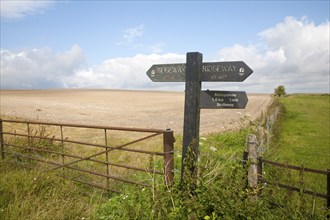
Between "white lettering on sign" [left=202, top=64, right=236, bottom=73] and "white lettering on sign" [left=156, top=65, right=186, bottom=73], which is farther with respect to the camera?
"white lettering on sign" [left=156, top=65, right=186, bottom=73]

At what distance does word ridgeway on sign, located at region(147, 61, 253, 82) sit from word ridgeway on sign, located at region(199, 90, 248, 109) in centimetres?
22

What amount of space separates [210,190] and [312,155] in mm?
8183

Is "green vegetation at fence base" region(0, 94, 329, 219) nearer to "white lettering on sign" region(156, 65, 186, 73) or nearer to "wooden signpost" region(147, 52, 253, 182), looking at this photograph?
"wooden signpost" region(147, 52, 253, 182)

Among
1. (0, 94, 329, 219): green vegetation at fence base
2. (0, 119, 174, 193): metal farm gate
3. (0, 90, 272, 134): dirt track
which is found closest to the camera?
(0, 94, 329, 219): green vegetation at fence base

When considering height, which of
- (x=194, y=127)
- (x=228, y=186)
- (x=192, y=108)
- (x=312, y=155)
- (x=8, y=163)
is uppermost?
(x=192, y=108)

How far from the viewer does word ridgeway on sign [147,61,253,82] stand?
14.6ft

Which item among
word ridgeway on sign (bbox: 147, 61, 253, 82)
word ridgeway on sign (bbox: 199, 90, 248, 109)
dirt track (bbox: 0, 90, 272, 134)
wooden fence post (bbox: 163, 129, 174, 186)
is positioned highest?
word ridgeway on sign (bbox: 147, 61, 253, 82)

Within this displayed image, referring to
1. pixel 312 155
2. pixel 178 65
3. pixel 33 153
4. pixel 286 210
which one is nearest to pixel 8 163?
pixel 33 153

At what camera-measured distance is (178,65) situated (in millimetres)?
4875

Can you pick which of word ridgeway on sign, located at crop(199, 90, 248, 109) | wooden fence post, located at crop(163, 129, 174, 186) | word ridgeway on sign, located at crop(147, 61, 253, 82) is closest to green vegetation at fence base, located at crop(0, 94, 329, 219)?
wooden fence post, located at crop(163, 129, 174, 186)

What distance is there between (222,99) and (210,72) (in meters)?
0.46

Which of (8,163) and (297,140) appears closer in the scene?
(8,163)

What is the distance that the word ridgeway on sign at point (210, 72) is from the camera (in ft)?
14.6

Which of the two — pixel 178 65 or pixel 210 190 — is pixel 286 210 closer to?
pixel 210 190
